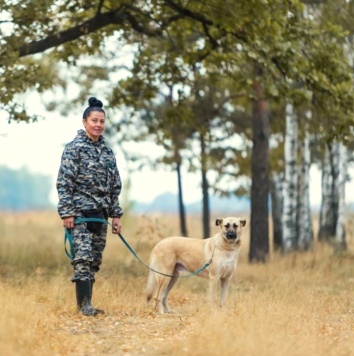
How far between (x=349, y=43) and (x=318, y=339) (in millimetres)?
13667

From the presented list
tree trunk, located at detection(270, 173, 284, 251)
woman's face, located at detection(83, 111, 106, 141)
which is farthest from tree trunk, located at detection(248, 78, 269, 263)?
woman's face, located at detection(83, 111, 106, 141)

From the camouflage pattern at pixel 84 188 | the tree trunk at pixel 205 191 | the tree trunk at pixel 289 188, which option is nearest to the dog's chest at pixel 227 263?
the camouflage pattern at pixel 84 188

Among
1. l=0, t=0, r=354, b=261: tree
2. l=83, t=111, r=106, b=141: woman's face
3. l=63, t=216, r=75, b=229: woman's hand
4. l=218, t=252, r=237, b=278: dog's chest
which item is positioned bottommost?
l=218, t=252, r=237, b=278: dog's chest

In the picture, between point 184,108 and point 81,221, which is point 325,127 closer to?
point 184,108

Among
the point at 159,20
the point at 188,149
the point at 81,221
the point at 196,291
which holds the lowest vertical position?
the point at 196,291

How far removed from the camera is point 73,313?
988cm

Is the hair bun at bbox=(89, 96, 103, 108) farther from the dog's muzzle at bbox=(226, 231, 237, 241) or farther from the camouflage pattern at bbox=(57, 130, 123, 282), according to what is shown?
the dog's muzzle at bbox=(226, 231, 237, 241)

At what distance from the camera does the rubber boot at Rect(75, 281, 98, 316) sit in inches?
386

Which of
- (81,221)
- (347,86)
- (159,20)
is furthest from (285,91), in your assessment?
(81,221)

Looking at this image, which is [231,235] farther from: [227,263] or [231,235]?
[227,263]

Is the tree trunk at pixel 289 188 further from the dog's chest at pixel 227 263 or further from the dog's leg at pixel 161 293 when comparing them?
the dog's chest at pixel 227 263

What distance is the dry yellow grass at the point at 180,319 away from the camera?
24.5 feet

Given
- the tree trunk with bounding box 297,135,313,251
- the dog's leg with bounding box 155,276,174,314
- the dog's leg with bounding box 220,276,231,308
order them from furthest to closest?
the tree trunk with bounding box 297,135,313,251, the dog's leg with bounding box 155,276,174,314, the dog's leg with bounding box 220,276,231,308

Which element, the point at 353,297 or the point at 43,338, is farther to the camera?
the point at 353,297
